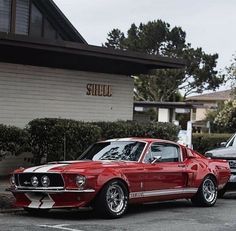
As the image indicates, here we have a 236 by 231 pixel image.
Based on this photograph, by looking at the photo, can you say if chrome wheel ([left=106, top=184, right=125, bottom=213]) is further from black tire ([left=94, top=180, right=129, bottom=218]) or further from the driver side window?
the driver side window

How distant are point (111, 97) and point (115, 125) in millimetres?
1960

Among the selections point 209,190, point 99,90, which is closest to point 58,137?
point 99,90

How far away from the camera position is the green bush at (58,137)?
651 inches

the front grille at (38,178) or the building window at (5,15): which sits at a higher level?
the building window at (5,15)

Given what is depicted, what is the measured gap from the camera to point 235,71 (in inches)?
1463

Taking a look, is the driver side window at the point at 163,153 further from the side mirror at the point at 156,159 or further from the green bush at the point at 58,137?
the green bush at the point at 58,137

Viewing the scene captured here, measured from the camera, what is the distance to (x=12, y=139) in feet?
53.0

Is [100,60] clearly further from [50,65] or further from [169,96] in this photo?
[169,96]

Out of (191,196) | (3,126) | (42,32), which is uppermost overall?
(42,32)

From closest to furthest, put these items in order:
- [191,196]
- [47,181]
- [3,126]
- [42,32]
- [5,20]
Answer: [47,181] → [191,196] → [3,126] → [5,20] → [42,32]

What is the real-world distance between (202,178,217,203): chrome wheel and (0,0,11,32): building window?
10.2m

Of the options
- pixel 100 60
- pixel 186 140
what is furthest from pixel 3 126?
pixel 186 140

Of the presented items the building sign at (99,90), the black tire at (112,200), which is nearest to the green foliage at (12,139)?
the building sign at (99,90)

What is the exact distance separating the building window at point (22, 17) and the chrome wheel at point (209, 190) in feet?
34.1
